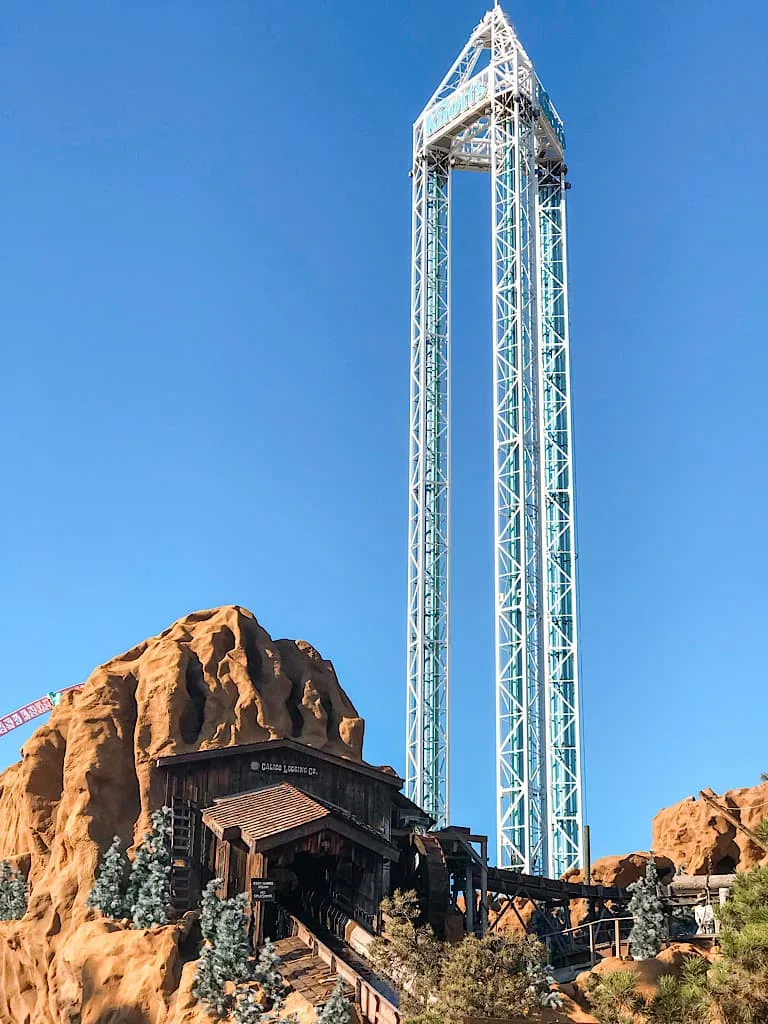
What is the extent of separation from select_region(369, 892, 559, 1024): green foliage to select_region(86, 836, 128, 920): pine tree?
9441 mm

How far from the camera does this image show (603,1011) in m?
24.0

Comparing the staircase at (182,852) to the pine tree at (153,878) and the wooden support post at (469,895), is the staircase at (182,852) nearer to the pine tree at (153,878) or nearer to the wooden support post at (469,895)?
the pine tree at (153,878)

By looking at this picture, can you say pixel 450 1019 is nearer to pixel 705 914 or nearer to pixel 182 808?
pixel 182 808

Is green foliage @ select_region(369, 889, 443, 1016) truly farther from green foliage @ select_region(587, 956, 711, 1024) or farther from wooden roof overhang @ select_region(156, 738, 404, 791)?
wooden roof overhang @ select_region(156, 738, 404, 791)

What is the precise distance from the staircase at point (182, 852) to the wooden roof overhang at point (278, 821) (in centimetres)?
63

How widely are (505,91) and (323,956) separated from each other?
1870 inches

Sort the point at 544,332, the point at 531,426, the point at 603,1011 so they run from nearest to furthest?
the point at 603,1011
the point at 531,426
the point at 544,332

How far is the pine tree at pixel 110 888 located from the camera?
3703 cm

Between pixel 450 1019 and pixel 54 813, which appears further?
pixel 54 813

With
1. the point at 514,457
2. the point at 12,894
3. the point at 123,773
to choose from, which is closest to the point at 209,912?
the point at 123,773

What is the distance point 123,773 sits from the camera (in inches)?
1633

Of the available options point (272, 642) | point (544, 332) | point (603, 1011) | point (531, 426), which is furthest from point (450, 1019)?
point (544, 332)

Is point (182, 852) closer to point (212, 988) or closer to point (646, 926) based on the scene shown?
point (212, 988)

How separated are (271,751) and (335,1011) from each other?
41.9 ft
